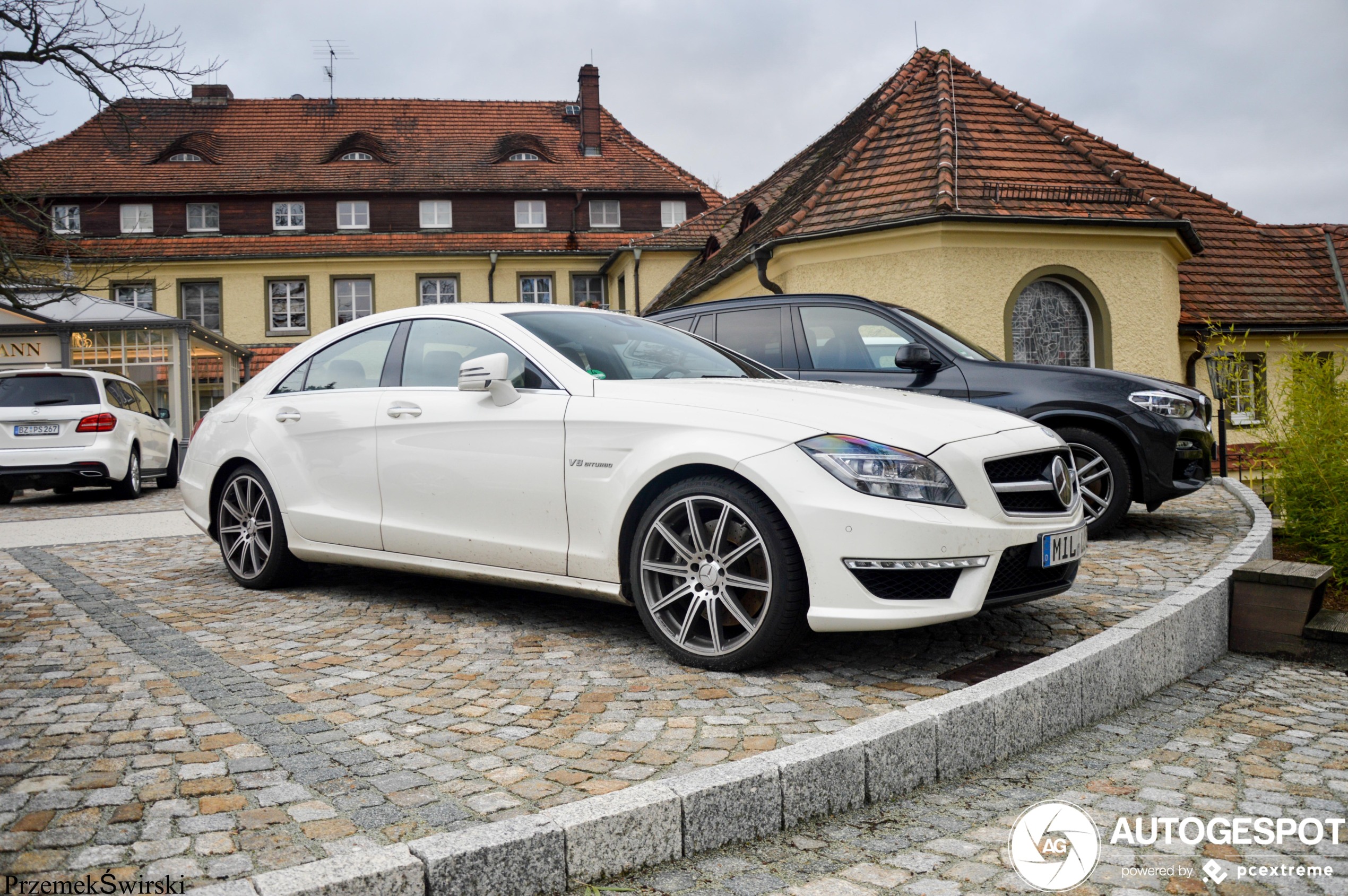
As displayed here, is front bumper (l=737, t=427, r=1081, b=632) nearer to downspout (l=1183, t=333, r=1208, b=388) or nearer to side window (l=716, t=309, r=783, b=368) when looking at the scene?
side window (l=716, t=309, r=783, b=368)

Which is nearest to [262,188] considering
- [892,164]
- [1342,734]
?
[892,164]

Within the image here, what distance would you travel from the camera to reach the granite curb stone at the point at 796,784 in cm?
239

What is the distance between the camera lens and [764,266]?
17156mm

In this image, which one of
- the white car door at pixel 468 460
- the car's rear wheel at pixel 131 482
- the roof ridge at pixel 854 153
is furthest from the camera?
the roof ridge at pixel 854 153

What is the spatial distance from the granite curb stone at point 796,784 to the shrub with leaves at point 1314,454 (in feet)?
8.01

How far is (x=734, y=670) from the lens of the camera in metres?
4.22

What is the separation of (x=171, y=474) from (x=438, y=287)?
76.7ft

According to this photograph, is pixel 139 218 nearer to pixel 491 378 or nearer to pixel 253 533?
pixel 253 533

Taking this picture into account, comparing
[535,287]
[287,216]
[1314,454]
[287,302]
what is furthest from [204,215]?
[1314,454]

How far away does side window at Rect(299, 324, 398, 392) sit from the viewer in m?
5.79

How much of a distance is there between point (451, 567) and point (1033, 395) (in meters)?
4.50

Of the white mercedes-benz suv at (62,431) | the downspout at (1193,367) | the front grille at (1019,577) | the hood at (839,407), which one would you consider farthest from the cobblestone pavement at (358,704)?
the downspout at (1193,367)

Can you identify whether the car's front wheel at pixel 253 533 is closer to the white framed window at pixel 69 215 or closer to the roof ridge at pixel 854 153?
the roof ridge at pixel 854 153

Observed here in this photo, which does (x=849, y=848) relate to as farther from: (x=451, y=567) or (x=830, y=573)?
(x=451, y=567)
